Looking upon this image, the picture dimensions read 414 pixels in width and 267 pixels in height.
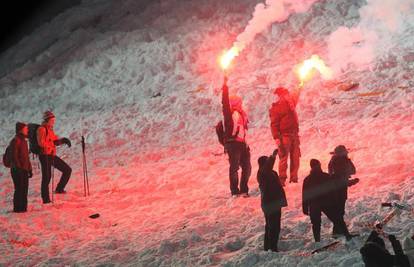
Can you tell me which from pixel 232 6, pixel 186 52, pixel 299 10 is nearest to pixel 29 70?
pixel 186 52

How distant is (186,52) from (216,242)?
716 inches

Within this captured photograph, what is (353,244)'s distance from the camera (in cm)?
666

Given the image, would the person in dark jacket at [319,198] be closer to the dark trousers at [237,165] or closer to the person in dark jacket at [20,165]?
the dark trousers at [237,165]

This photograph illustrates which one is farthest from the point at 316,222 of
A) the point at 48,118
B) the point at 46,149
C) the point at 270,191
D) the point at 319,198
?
the point at 48,118

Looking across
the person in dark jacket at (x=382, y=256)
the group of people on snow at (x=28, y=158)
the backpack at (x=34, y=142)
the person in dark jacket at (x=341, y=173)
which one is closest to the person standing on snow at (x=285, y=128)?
the person in dark jacket at (x=341, y=173)

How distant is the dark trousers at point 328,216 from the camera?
696 centimetres

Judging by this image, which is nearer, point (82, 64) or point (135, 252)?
point (135, 252)

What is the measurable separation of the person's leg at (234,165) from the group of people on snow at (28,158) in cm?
426

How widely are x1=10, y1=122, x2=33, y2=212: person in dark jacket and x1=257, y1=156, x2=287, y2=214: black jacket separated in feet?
20.0

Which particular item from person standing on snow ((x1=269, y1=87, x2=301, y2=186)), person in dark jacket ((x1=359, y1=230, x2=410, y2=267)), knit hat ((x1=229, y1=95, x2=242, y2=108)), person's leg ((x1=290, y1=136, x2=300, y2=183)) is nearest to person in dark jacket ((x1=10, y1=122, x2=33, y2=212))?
knit hat ((x1=229, y1=95, x2=242, y2=108))

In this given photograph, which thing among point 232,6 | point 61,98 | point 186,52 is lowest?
point 61,98

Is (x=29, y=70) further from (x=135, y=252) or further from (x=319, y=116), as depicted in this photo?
(x=135, y=252)

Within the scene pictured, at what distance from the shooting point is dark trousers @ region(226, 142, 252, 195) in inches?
415

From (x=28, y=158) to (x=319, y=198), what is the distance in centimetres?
690
